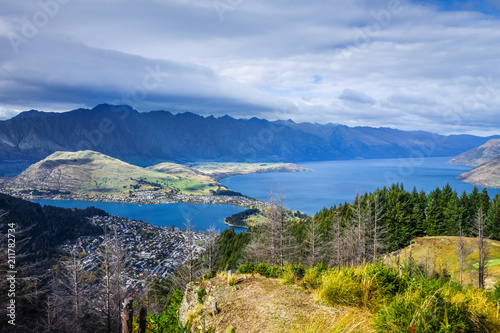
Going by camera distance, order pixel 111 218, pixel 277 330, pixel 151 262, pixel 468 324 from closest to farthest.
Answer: pixel 468 324
pixel 277 330
pixel 151 262
pixel 111 218

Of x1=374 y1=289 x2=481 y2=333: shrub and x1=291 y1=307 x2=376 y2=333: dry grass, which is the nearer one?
x1=374 y1=289 x2=481 y2=333: shrub

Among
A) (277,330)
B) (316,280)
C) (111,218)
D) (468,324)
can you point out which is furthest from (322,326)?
(111,218)

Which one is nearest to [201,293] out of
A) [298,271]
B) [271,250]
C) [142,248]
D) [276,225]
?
[298,271]

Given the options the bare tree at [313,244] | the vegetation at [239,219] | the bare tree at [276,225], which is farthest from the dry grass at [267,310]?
the vegetation at [239,219]

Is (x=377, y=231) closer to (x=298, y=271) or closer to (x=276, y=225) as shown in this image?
(x=276, y=225)

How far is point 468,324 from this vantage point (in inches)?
200

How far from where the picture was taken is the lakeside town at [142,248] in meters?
64.9

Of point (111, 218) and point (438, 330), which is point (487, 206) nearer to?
point (438, 330)

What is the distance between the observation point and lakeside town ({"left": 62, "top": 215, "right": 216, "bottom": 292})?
64.9 meters

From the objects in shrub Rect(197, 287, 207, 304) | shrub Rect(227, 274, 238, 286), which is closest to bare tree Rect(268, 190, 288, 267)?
shrub Rect(227, 274, 238, 286)

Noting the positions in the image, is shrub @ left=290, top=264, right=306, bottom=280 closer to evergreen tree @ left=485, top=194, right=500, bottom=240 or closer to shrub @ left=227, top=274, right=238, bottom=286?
shrub @ left=227, top=274, right=238, bottom=286

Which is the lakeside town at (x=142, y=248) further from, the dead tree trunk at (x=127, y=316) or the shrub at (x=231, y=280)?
the dead tree trunk at (x=127, y=316)

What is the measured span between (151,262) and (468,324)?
80931mm

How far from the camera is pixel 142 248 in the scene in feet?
293
